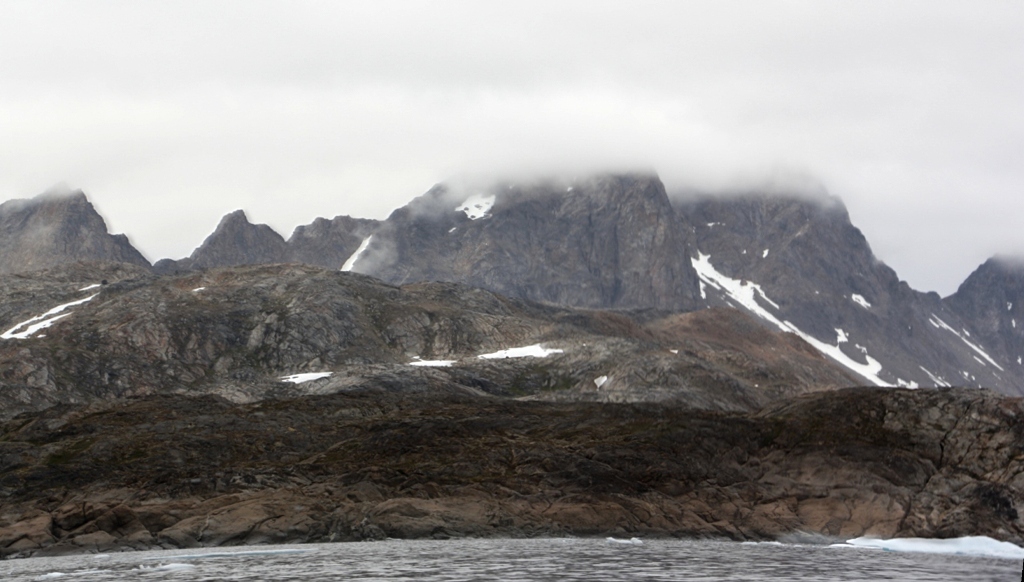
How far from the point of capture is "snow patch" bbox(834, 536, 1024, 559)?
421 feet

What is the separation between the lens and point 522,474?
518 ft

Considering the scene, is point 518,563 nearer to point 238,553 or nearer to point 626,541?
point 238,553

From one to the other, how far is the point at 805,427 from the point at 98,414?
105954 mm

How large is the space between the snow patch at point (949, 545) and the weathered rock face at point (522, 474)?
8.92ft

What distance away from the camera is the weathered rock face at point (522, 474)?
452 ft

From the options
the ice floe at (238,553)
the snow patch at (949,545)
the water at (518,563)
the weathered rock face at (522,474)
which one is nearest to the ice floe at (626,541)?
the water at (518,563)

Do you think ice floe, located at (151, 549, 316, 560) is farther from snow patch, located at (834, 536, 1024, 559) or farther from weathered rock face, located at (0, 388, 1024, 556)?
snow patch, located at (834, 536, 1024, 559)

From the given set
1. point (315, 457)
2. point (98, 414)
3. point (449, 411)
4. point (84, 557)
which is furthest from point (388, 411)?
point (84, 557)

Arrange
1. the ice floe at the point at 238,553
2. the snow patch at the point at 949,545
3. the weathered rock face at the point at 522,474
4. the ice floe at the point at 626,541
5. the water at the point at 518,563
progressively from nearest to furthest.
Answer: the water at the point at 518,563 < the ice floe at the point at 238,553 < the snow patch at the point at 949,545 < the ice floe at the point at 626,541 < the weathered rock face at the point at 522,474

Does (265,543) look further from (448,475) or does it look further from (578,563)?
(578,563)

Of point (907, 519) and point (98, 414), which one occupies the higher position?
point (98, 414)

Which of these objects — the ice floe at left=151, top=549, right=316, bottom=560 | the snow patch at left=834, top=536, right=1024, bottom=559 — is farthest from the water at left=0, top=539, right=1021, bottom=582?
the snow patch at left=834, top=536, right=1024, bottom=559

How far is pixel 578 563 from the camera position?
103 m

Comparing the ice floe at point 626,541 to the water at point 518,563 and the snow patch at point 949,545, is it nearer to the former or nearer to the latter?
the water at point 518,563
